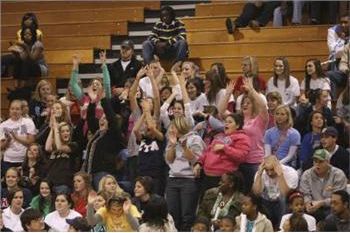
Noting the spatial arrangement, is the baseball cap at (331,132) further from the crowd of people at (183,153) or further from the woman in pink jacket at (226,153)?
the woman in pink jacket at (226,153)

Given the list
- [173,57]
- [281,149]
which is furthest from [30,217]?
[173,57]

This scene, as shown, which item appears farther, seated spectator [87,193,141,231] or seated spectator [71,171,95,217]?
seated spectator [71,171,95,217]

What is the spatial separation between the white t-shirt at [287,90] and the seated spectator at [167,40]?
5.05ft

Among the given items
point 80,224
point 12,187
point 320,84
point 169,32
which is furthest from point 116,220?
point 169,32

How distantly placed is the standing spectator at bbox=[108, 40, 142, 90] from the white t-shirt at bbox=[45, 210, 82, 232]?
2686mm

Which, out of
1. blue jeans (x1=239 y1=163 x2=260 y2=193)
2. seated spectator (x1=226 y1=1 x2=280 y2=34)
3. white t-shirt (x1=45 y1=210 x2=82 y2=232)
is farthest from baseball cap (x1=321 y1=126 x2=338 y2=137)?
seated spectator (x1=226 y1=1 x2=280 y2=34)

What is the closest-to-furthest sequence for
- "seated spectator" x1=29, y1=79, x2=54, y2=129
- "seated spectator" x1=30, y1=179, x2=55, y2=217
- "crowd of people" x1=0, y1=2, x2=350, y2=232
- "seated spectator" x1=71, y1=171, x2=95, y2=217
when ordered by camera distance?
"crowd of people" x1=0, y1=2, x2=350, y2=232 → "seated spectator" x1=71, y1=171, x2=95, y2=217 → "seated spectator" x1=30, y1=179, x2=55, y2=217 → "seated spectator" x1=29, y1=79, x2=54, y2=129

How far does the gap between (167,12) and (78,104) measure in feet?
5.04

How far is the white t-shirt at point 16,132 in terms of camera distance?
11.6 metres

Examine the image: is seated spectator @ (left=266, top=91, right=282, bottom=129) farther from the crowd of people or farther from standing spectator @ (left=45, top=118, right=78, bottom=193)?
standing spectator @ (left=45, top=118, right=78, bottom=193)

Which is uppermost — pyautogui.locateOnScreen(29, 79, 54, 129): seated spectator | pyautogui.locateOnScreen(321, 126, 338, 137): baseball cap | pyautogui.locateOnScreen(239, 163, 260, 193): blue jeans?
pyautogui.locateOnScreen(29, 79, 54, 129): seated spectator

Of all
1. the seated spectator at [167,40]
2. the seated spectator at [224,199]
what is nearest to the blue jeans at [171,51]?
the seated spectator at [167,40]

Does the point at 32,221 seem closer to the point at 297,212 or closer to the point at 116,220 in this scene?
the point at 116,220

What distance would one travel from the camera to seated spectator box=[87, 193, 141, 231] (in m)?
9.29
